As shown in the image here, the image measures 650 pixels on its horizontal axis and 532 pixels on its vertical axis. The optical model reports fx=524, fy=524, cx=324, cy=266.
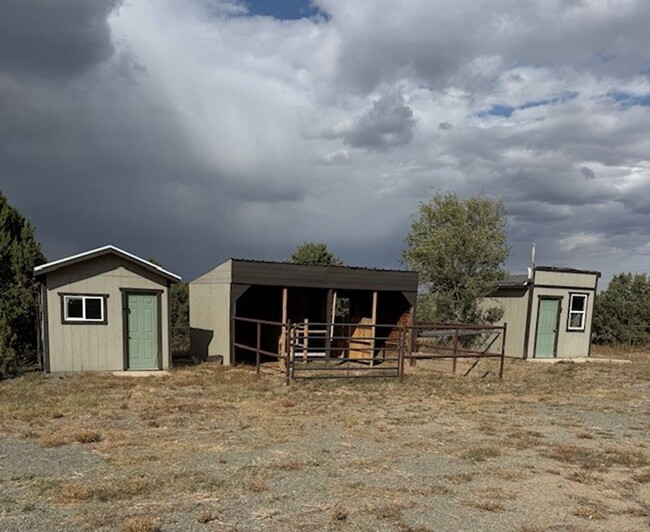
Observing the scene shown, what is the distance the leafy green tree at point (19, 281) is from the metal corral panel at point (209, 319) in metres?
4.18

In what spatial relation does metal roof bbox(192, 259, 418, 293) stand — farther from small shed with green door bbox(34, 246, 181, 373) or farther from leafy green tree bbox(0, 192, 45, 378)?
leafy green tree bbox(0, 192, 45, 378)

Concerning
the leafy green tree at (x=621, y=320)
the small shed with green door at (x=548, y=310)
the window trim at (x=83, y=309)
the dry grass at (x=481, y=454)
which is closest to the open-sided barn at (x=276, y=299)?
the window trim at (x=83, y=309)

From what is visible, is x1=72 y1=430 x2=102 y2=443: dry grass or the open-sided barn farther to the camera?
the open-sided barn

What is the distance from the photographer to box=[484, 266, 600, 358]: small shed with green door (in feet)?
58.1

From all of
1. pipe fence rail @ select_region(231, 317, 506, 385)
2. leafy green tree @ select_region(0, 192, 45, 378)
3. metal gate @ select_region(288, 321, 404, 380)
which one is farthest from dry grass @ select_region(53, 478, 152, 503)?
leafy green tree @ select_region(0, 192, 45, 378)

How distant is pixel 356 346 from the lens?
16859mm

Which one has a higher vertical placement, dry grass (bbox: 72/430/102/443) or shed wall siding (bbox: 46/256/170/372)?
shed wall siding (bbox: 46/256/170/372)

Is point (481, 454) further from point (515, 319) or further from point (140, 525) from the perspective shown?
point (515, 319)

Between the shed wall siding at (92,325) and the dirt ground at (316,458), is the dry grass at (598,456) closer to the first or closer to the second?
the dirt ground at (316,458)

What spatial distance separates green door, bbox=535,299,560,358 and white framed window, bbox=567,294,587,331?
0.78 metres

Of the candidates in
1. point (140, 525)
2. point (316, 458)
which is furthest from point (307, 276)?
point (140, 525)

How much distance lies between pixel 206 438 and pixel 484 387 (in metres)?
6.79

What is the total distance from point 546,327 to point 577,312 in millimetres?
1586

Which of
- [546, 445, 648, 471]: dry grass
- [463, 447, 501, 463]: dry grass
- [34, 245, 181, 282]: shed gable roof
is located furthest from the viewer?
[34, 245, 181, 282]: shed gable roof
